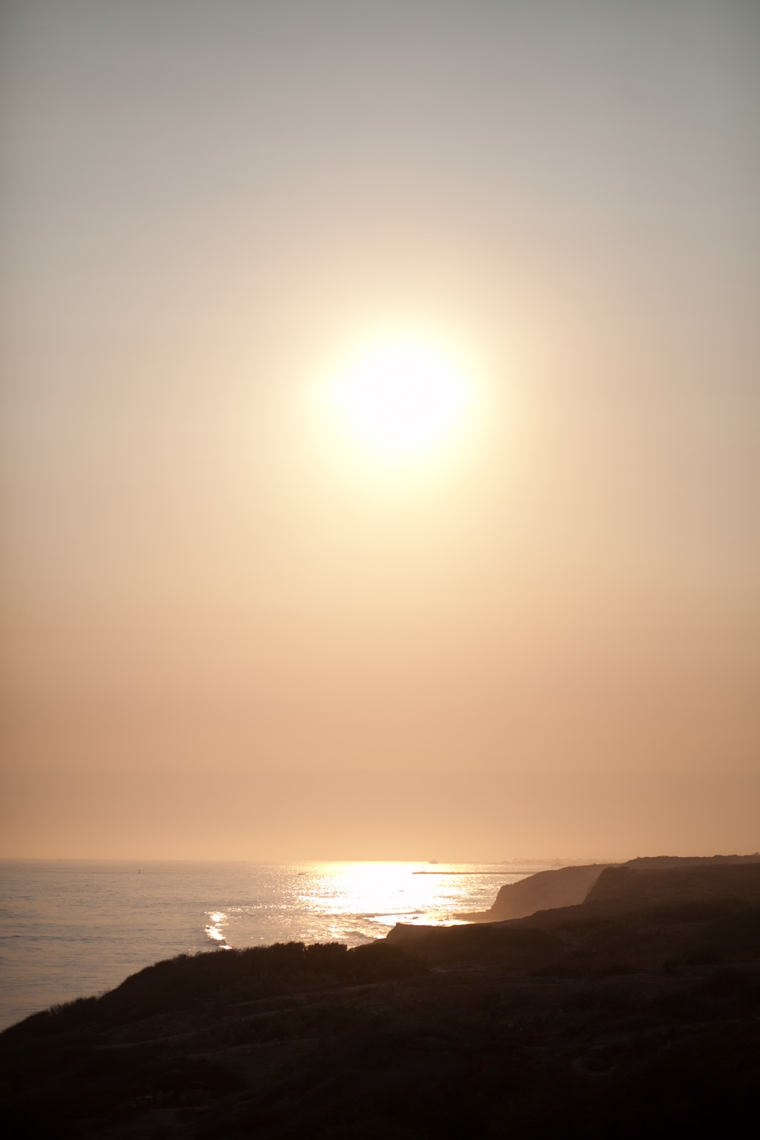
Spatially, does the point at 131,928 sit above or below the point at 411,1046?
below

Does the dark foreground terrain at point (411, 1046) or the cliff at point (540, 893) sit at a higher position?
the cliff at point (540, 893)

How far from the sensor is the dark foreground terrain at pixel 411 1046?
1302cm

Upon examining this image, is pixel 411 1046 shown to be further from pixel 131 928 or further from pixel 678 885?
pixel 131 928

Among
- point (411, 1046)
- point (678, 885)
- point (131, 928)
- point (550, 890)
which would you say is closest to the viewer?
point (411, 1046)

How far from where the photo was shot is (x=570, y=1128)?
39.8ft

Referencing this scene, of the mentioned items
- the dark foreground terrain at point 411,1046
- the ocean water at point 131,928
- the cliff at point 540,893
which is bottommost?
the ocean water at point 131,928

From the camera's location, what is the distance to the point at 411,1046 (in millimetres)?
16875

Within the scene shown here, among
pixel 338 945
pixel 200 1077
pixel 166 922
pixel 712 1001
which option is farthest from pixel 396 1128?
pixel 166 922

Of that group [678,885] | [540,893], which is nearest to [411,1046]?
[678,885]

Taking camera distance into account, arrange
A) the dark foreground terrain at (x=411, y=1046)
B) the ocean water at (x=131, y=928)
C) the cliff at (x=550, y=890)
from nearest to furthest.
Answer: the dark foreground terrain at (x=411, y=1046), the ocean water at (x=131, y=928), the cliff at (x=550, y=890)

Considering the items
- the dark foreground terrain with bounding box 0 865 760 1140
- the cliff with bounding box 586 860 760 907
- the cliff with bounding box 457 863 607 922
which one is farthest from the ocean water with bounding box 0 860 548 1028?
the cliff with bounding box 586 860 760 907

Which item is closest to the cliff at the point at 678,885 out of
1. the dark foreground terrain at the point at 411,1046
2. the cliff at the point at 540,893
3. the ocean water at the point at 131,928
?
the dark foreground terrain at the point at 411,1046

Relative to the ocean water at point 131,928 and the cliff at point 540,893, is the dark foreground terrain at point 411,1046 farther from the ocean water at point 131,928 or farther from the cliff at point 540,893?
the cliff at point 540,893

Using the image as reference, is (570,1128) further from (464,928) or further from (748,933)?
(464,928)
